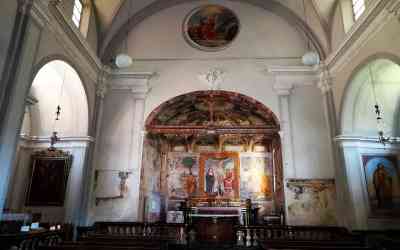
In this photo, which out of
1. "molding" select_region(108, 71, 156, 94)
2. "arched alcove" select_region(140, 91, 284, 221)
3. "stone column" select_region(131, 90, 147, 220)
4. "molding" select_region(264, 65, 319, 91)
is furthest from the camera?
"molding" select_region(108, 71, 156, 94)

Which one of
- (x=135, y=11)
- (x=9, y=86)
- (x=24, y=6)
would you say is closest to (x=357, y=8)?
(x=135, y=11)

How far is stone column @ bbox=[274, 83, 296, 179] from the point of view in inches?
422

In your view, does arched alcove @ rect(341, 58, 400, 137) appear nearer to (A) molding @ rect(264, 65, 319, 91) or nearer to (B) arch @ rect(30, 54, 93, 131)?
(A) molding @ rect(264, 65, 319, 91)

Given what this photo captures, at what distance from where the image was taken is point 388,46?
7812 millimetres

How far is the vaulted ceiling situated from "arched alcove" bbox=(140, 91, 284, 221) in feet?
11.9

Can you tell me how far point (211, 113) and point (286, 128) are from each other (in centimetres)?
298

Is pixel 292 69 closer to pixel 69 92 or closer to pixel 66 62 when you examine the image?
Answer: pixel 66 62

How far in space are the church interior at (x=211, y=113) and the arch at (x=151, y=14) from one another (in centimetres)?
5

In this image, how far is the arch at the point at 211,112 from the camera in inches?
452

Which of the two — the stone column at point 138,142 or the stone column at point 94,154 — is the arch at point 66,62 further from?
the stone column at point 138,142

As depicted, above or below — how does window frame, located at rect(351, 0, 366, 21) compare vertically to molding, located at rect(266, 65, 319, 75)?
above

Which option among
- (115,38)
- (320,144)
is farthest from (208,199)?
(115,38)

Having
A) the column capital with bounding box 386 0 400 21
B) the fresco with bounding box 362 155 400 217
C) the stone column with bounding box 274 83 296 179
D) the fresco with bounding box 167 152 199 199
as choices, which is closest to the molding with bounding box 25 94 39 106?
the fresco with bounding box 167 152 199 199

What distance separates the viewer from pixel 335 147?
10.3 metres
